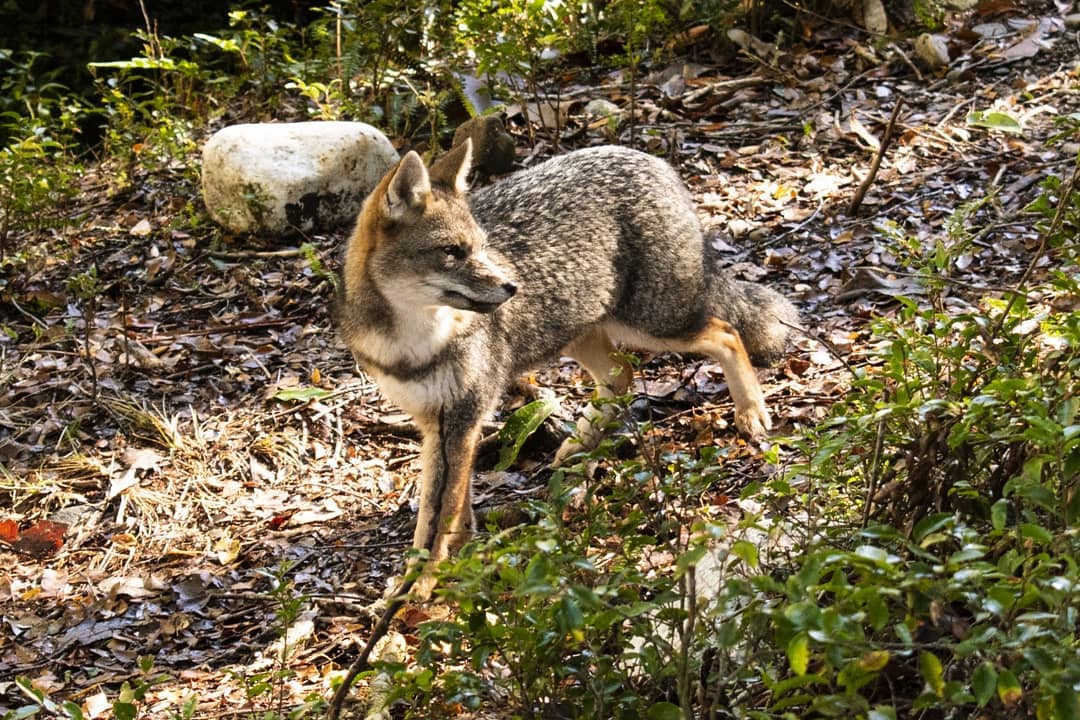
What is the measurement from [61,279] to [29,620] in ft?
11.8

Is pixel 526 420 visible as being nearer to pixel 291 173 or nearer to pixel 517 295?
pixel 517 295

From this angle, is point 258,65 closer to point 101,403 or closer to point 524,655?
point 101,403

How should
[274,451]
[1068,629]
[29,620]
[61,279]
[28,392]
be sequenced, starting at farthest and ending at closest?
[61,279] → [28,392] → [274,451] → [29,620] → [1068,629]

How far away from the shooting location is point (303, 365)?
7023mm

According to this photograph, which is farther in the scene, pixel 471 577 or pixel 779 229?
pixel 779 229

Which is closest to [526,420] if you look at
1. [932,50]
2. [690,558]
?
[690,558]

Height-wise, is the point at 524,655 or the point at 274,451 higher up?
the point at 524,655

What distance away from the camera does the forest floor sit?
16.7 feet

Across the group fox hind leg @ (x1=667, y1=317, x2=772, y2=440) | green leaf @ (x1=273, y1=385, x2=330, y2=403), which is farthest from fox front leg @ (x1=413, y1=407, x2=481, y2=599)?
fox hind leg @ (x1=667, y1=317, x2=772, y2=440)

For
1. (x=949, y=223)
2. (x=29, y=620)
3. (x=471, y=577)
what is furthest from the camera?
(x=29, y=620)

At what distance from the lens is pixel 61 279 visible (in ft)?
26.5

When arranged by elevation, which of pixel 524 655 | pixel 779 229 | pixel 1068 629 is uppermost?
pixel 1068 629

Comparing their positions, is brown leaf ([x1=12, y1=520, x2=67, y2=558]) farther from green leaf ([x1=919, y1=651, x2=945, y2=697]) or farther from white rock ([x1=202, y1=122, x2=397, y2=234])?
green leaf ([x1=919, y1=651, x2=945, y2=697])

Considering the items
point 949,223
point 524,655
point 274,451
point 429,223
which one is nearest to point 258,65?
point 274,451
